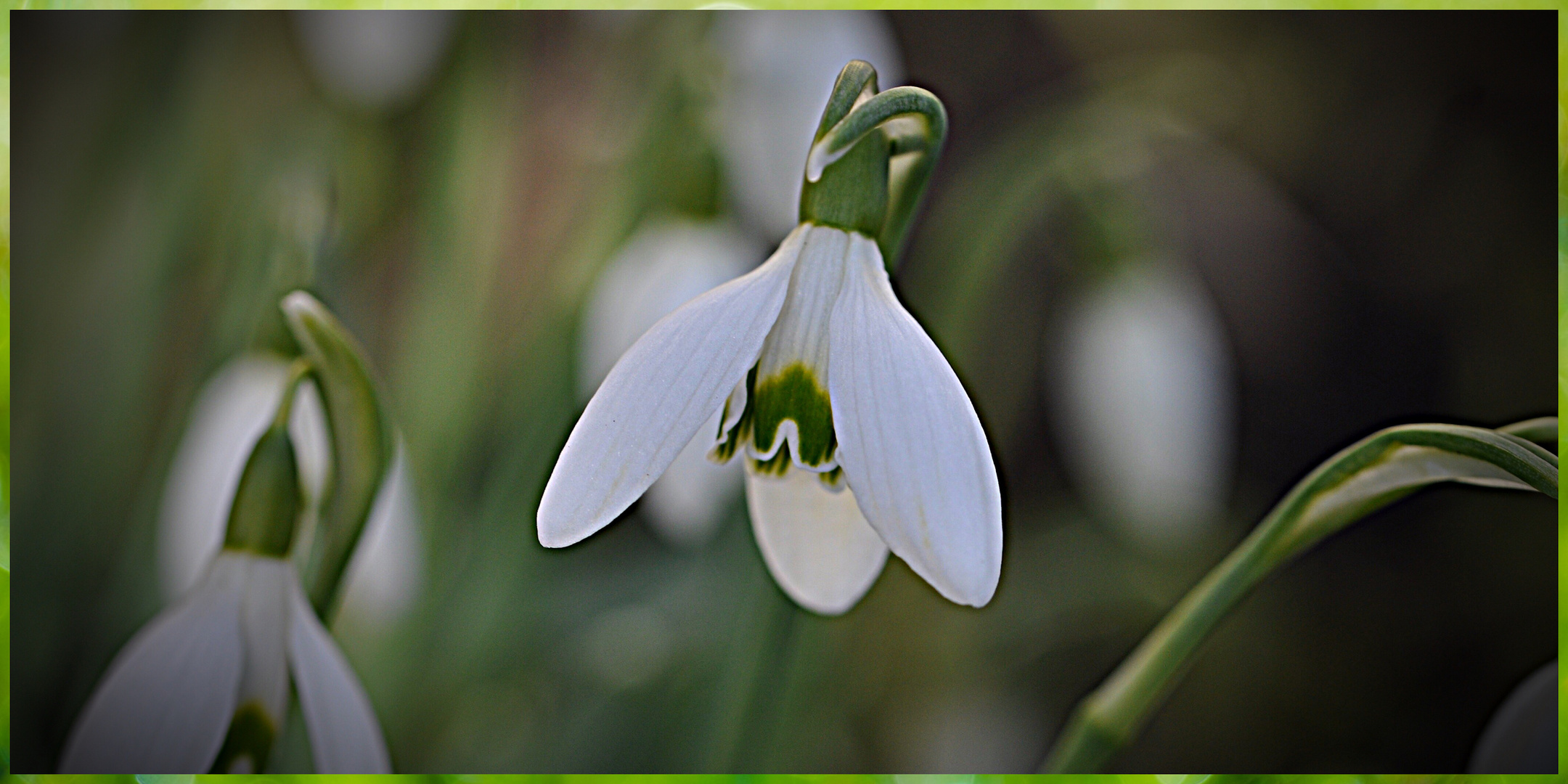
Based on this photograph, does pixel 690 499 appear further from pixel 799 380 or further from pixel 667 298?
pixel 799 380

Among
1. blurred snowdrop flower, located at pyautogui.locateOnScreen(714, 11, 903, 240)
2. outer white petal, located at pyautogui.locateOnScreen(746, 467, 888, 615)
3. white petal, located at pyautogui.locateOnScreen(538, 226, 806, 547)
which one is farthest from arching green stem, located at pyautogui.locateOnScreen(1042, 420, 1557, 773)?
blurred snowdrop flower, located at pyautogui.locateOnScreen(714, 11, 903, 240)

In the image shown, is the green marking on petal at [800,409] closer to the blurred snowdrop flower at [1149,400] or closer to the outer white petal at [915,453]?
the outer white petal at [915,453]

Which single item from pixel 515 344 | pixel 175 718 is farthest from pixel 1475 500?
pixel 175 718

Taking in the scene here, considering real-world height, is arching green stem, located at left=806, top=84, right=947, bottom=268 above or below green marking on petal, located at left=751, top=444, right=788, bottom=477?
above

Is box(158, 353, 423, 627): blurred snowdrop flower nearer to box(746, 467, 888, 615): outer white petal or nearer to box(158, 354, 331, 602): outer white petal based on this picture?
box(158, 354, 331, 602): outer white petal

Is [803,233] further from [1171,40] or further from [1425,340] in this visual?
[1425,340]
